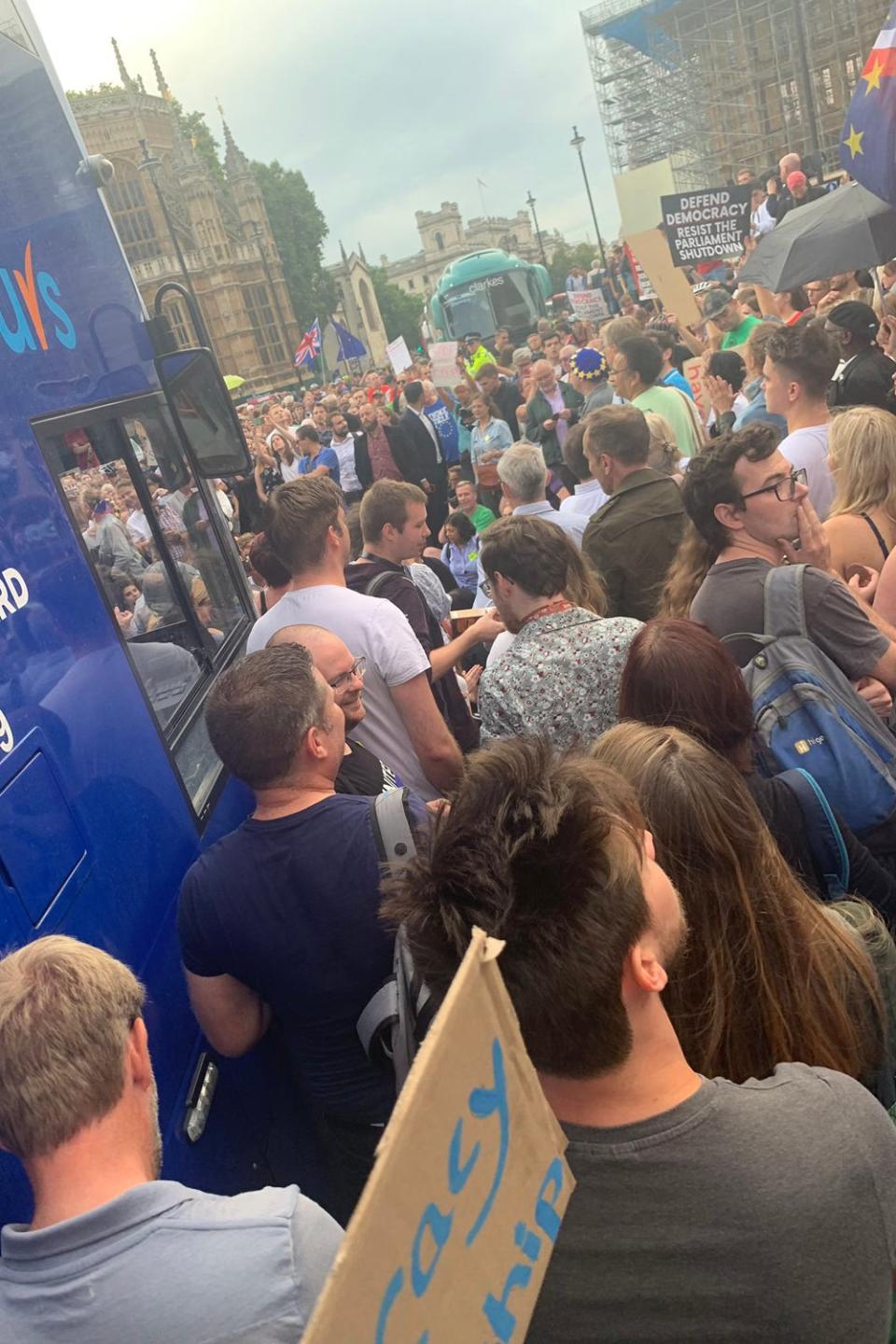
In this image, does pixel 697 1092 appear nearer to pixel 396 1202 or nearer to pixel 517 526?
pixel 396 1202

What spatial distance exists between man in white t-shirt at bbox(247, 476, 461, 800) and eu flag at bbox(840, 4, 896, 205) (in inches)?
136

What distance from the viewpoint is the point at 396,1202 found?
782 millimetres

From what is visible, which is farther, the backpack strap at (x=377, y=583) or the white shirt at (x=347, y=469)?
the white shirt at (x=347, y=469)

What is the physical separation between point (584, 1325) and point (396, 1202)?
0.63 metres

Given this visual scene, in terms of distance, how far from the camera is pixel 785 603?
284cm

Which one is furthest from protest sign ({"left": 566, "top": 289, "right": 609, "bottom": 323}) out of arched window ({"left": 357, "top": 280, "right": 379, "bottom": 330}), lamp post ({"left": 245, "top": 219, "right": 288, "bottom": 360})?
arched window ({"left": 357, "top": 280, "right": 379, "bottom": 330})

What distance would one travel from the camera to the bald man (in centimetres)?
286

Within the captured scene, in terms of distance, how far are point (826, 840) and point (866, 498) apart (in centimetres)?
183

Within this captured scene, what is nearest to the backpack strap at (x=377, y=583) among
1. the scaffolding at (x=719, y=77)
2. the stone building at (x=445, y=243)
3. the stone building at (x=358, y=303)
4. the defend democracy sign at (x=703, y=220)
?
the defend democracy sign at (x=703, y=220)

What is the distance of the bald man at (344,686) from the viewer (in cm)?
286

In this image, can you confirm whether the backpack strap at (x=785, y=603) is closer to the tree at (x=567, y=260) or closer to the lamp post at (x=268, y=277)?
the lamp post at (x=268, y=277)

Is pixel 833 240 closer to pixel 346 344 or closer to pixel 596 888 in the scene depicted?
pixel 596 888

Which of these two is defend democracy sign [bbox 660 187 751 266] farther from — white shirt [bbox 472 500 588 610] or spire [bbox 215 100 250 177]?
spire [bbox 215 100 250 177]

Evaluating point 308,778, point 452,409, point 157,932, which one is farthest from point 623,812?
point 452,409
